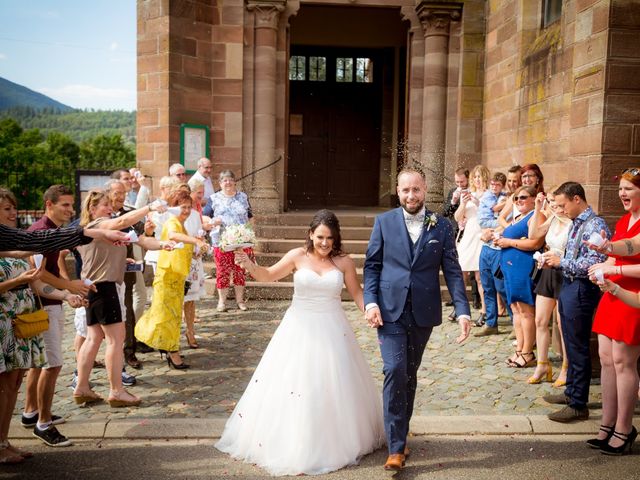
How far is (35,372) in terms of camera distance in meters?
4.96

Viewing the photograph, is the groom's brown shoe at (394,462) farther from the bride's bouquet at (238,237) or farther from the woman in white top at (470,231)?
the woman in white top at (470,231)

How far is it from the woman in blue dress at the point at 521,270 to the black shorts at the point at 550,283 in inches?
17.6

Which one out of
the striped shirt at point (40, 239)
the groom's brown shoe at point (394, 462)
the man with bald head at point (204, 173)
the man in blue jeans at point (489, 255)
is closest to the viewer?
the striped shirt at point (40, 239)

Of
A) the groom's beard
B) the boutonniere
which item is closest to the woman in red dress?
the boutonniere

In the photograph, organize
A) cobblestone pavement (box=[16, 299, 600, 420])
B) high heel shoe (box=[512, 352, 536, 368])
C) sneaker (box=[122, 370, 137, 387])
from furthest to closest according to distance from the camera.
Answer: high heel shoe (box=[512, 352, 536, 368]), sneaker (box=[122, 370, 137, 387]), cobblestone pavement (box=[16, 299, 600, 420])

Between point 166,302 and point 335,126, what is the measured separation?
12519 mm

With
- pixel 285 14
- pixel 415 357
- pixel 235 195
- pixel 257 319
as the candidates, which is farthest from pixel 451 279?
pixel 285 14

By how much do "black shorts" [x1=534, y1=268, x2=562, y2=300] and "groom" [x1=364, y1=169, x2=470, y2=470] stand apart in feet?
6.40

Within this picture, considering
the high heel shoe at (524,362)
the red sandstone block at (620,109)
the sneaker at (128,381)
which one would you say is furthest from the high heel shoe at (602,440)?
the sneaker at (128,381)

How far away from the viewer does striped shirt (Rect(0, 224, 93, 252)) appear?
4176 millimetres

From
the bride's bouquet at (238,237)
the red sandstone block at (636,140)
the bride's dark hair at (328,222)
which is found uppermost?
the red sandstone block at (636,140)

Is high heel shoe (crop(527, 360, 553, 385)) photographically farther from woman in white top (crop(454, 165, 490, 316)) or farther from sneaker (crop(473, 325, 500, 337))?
woman in white top (crop(454, 165, 490, 316))

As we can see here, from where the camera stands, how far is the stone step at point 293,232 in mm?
12094

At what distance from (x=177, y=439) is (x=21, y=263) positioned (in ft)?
5.85
